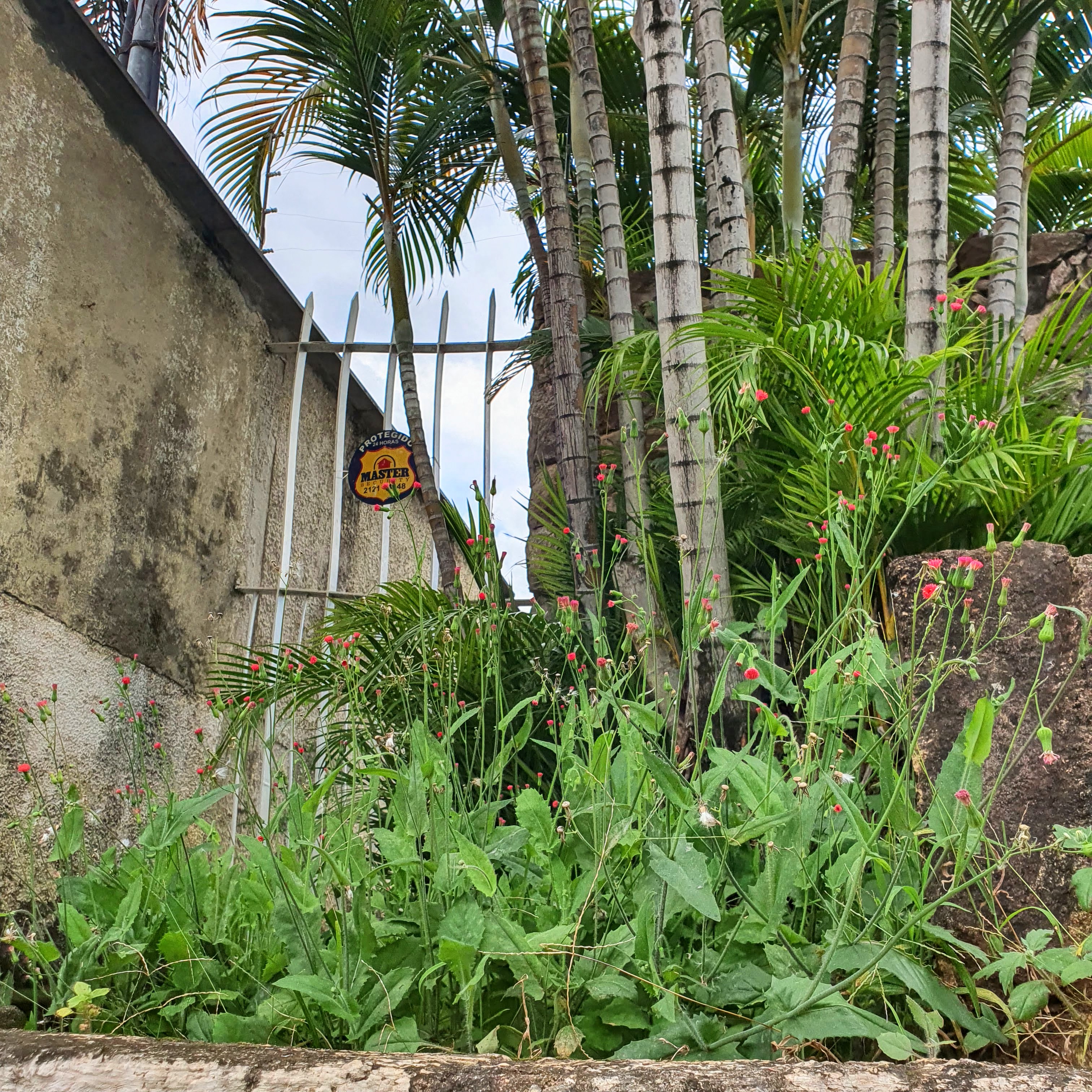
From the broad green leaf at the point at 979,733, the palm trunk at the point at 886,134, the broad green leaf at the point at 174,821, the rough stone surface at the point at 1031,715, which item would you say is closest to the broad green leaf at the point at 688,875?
the broad green leaf at the point at 979,733

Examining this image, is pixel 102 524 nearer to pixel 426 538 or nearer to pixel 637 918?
pixel 426 538

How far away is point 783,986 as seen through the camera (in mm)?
984

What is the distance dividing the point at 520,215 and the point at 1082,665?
277 centimetres

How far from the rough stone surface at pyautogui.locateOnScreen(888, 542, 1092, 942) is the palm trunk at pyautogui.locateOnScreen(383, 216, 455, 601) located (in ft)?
6.96

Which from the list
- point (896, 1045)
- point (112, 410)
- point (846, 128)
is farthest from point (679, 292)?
point (112, 410)

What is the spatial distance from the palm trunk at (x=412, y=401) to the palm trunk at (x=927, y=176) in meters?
1.75

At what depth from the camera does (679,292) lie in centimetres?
211

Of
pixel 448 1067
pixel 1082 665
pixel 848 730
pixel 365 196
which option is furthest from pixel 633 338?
pixel 365 196

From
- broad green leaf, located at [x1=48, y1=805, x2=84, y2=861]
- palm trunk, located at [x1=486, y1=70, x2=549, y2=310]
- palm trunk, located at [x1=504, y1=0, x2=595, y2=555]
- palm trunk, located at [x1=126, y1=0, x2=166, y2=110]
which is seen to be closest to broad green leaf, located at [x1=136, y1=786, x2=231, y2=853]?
broad green leaf, located at [x1=48, y1=805, x2=84, y2=861]

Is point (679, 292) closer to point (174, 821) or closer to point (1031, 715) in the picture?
point (1031, 715)

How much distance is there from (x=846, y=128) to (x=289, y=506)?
2696 millimetres

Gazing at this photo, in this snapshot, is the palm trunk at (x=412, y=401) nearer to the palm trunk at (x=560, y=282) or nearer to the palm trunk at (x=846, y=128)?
the palm trunk at (x=560, y=282)

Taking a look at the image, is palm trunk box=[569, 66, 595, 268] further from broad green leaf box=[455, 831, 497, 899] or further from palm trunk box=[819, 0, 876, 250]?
broad green leaf box=[455, 831, 497, 899]

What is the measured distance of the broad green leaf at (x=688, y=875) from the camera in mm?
956
